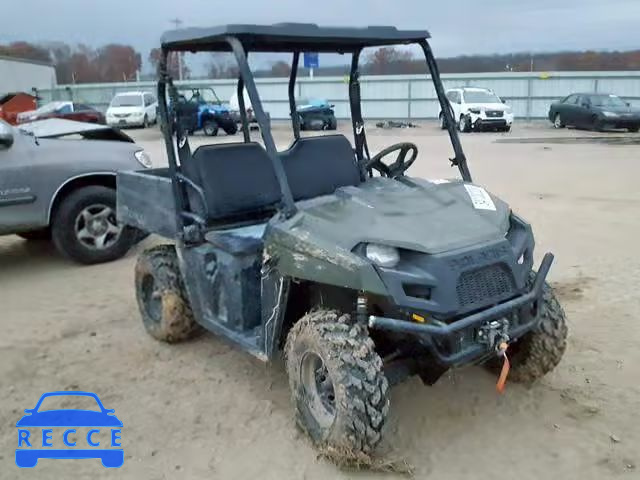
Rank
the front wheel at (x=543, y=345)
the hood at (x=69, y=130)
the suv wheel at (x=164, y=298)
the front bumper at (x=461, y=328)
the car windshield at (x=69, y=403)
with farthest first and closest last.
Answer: the hood at (x=69, y=130), the suv wheel at (x=164, y=298), the car windshield at (x=69, y=403), the front wheel at (x=543, y=345), the front bumper at (x=461, y=328)

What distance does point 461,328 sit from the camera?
2957 mm

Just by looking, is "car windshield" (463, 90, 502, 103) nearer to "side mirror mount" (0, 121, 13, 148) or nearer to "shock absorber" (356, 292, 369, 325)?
"side mirror mount" (0, 121, 13, 148)

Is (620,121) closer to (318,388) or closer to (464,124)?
(464,124)

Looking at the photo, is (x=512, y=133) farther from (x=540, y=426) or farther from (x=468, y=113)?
(x=540, y=426)

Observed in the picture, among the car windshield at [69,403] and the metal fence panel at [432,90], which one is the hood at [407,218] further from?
the metal fence panel at [432,90]

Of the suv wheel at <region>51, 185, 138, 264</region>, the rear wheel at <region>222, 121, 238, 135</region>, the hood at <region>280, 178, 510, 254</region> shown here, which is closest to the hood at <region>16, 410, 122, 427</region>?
the hood at <region>280, 178, 510, 254</region>

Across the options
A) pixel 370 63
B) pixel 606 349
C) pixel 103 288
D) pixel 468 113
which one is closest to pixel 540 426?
pixel 606 349

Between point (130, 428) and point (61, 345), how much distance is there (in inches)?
58.9

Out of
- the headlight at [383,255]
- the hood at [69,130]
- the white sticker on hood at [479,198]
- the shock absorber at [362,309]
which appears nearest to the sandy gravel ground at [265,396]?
the shock absorber at [362,309]

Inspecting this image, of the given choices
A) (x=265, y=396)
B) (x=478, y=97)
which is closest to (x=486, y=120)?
(x=478, y=97)

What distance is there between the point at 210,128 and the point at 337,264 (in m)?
20.8

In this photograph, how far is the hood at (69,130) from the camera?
23.6 ft

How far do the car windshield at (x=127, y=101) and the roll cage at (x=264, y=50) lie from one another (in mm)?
25507

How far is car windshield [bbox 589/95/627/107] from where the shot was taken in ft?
73.5
